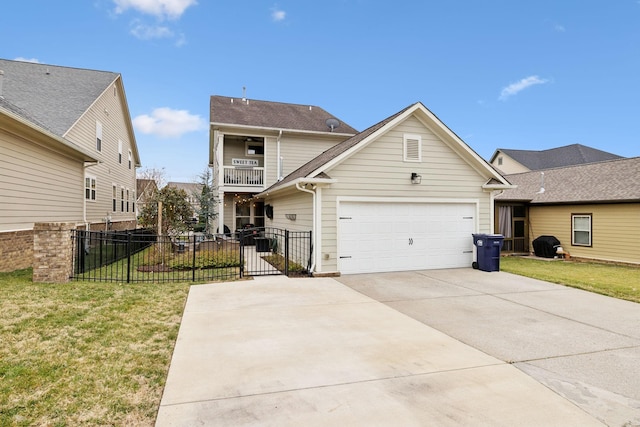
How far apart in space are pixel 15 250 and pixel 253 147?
41.7ft

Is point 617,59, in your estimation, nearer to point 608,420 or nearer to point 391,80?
point 391,80

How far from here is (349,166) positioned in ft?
31.7

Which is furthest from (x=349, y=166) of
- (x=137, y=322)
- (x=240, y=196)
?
(x=240, y=196)

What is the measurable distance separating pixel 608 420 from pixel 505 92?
3037cm

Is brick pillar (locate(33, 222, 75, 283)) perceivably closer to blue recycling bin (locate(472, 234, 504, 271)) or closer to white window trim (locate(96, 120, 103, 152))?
white window trim (locate(96, 120, 103, 152))

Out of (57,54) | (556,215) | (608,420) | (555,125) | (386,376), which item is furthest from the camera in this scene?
(555,125)

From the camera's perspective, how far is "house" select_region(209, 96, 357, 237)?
717 inches

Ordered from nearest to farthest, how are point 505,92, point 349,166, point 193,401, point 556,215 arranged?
point 193,401
point 349,166
point 556,215
point 505,92

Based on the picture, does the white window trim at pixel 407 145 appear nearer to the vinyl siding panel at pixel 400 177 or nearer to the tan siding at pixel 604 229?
the vinyl siding panel at pixel 400 177

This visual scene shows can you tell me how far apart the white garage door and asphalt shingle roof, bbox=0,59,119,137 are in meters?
10.8

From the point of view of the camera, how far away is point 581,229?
48.1ft

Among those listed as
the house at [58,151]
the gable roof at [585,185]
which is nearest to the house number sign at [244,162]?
the house at [58,151]

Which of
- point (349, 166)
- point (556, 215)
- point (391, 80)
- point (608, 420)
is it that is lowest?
point (608, 420)

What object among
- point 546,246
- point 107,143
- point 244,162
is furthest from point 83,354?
point 107,143
